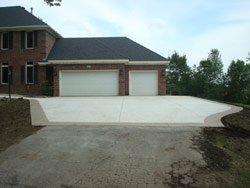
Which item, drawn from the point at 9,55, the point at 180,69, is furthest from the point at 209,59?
the point at 9,55

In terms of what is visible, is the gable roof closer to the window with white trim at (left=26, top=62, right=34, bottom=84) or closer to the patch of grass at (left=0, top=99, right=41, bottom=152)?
the window with white trim at (left=26, top=62, right=34, bottom=84)

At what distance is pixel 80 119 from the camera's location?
19.1 feet

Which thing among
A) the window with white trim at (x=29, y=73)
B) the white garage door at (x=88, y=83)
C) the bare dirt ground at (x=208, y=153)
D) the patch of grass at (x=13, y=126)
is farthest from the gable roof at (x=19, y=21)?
the bare dirt ground at (x=208, y=153)

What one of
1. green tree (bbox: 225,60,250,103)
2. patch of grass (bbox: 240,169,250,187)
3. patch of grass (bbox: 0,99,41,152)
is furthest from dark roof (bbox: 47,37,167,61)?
green tree (bbox: 225,60,250,103)

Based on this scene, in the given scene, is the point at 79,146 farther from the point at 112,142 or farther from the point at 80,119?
the point at 80,119

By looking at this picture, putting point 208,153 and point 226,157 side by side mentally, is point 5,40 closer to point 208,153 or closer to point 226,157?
point 208,153

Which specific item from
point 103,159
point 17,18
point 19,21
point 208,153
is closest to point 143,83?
point 208,153

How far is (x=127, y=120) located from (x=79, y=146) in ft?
7.87

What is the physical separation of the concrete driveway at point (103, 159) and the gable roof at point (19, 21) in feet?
43.7

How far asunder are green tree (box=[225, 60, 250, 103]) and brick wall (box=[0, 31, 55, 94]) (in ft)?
111

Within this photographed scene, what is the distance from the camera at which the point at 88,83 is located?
13625 millimetres

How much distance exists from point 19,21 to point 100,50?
8.12 m

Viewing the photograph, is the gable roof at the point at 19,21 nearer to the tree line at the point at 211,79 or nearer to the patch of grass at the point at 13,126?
the patch of grass at the point at 13,126

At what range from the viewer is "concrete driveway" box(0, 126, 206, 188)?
2363mm
